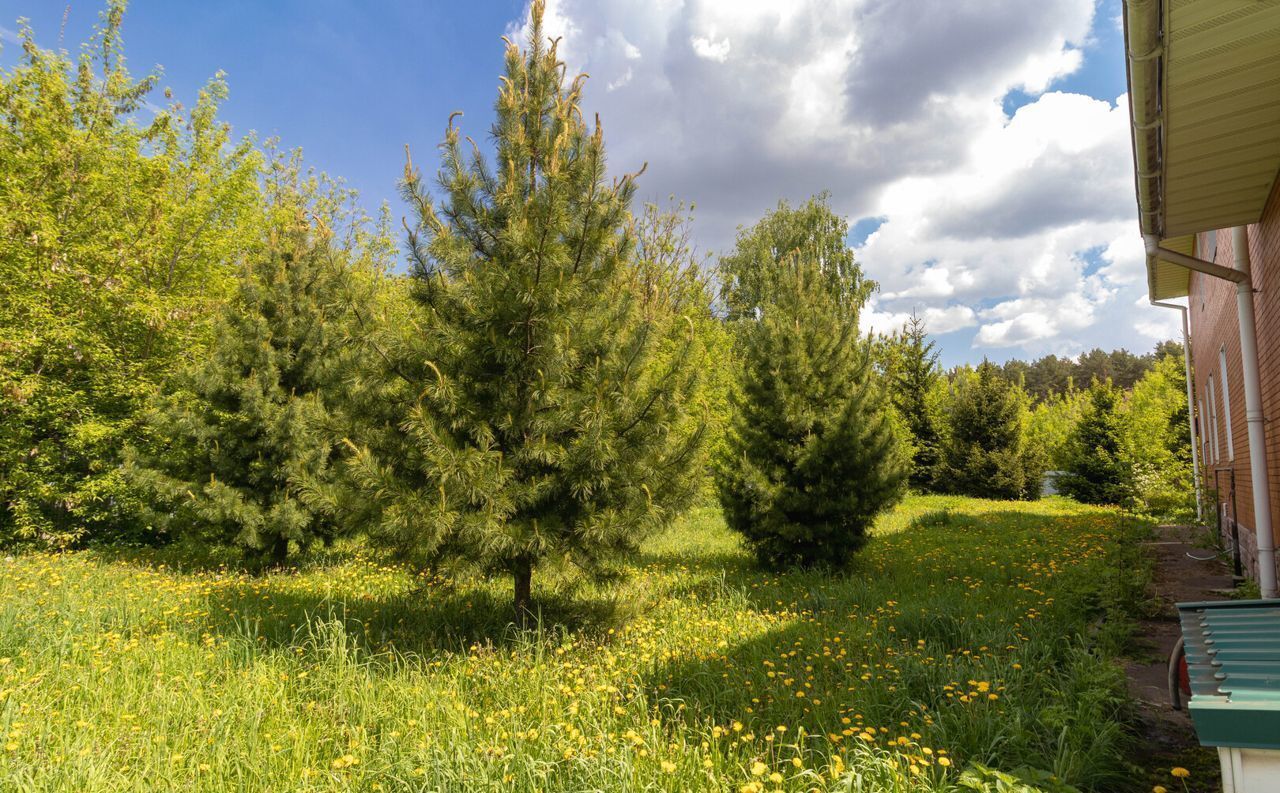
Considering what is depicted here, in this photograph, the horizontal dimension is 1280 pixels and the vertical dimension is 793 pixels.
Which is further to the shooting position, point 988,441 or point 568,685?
point 988,441

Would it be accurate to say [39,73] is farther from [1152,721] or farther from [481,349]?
[1152,721]

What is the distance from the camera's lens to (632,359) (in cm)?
491

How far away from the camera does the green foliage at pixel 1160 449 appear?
1412 cm

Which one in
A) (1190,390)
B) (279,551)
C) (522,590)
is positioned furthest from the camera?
(1190,390)

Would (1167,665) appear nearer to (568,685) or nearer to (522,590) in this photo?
→ (568,685)

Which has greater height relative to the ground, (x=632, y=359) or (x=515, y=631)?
(x=632, y=359)

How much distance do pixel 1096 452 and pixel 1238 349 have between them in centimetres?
1236

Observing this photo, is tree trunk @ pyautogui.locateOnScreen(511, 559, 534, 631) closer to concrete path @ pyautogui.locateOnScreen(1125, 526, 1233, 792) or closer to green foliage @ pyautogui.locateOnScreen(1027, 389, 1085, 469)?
concrete path @ pyautogui.locateOnScreen(1125, 526, 1233, 792)

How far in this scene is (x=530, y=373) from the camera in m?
4.89

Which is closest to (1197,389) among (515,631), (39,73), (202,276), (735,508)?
(735,508)

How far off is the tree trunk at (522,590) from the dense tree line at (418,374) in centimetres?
7

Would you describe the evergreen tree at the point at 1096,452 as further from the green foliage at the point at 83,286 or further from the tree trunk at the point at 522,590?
the green foliage at the point at 83,286

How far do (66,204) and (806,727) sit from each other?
13598mm

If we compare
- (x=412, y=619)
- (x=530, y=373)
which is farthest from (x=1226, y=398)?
(x=412, y=619)
